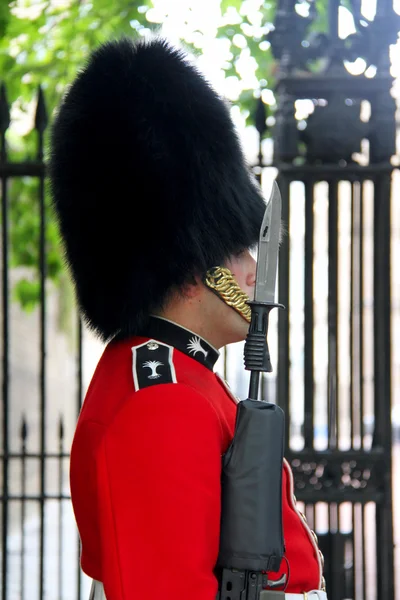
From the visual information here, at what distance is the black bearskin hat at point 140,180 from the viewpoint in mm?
2150

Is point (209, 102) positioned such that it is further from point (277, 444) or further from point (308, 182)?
point (308, 182)

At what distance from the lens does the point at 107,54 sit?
225cm

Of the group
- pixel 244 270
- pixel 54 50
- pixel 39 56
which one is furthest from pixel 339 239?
pixel 39 56

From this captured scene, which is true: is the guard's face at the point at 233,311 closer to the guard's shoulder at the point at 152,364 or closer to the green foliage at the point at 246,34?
the guard's shoulder at the point at 152,364

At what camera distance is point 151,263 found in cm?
215

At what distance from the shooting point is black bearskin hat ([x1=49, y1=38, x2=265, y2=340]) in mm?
2150

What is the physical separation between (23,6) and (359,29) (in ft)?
11.9

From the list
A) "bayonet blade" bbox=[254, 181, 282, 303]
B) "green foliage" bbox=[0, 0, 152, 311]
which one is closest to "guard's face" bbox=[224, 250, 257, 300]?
"bayonet blade" bbox=[254, 181, 282, 303]

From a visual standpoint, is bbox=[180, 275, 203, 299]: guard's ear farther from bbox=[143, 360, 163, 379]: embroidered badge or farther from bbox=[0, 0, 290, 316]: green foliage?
bbox=[0, 0, 290, 316]: green foliage

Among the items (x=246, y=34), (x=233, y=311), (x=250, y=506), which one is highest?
(x=246, y=34)

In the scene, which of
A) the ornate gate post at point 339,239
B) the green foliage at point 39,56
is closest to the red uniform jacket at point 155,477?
the ornate gate post at point 339,239

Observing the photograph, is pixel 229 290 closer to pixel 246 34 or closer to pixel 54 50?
pixel 246 34

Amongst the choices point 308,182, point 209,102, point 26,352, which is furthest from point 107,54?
point 26,352

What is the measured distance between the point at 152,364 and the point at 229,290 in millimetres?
257
